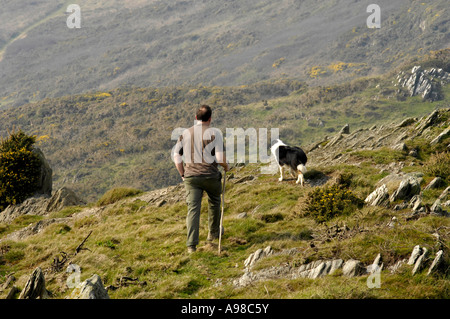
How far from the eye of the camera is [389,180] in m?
14.7

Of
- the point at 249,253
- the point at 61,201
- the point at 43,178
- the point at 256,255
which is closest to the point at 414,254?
the point at 256,255

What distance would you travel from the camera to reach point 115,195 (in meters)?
26.8

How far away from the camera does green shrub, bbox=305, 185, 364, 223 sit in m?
11.5

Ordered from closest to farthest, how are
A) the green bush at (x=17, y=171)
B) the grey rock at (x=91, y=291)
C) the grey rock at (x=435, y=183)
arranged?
1. the grey rock at (x=91, y=291)
2. the grey rock at (x=435, y=183)
3. the green bush at (x=17, y=171)

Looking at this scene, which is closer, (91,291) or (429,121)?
(91,291)

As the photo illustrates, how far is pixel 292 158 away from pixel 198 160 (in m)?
10.1

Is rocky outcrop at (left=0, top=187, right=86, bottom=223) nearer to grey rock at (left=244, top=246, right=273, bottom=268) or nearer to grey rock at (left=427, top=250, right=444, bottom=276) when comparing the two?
grey rock at (left=244, top=246, right=273, bottom=268)

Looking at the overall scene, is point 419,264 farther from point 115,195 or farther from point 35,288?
point 115,195

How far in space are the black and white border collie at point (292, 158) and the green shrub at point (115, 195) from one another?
12869 millimetres

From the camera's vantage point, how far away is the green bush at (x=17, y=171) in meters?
28.8

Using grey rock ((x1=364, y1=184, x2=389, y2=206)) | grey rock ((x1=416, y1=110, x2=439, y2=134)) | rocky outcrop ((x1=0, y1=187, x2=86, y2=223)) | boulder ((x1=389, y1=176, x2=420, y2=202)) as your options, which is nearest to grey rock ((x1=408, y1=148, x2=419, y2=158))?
grey rock ((x1=416, y1=110, x2=439, y2=134))

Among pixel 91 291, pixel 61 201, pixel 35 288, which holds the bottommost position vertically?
pixel 61 201

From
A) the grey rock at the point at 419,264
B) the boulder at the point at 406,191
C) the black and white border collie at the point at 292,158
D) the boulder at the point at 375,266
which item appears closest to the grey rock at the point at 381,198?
the boulder at the point at 406,191

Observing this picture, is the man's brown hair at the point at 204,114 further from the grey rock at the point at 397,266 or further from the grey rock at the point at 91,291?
the grey rock at the point at 397,266
